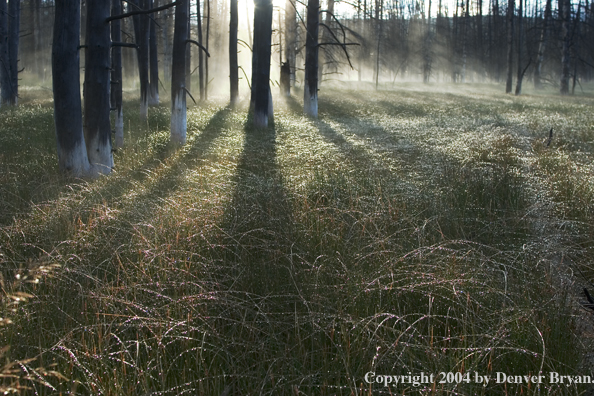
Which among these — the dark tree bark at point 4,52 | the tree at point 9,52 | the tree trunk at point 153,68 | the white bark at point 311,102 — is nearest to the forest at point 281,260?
the white bark at point 311,102

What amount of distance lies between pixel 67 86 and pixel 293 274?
495 centimetres

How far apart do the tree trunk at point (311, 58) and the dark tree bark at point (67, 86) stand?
11012 millimetres

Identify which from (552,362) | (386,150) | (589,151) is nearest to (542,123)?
(589,151)

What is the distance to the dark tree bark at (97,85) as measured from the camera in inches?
285

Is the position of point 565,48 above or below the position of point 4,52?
above

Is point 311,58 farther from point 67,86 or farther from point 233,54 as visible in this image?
point 67,86

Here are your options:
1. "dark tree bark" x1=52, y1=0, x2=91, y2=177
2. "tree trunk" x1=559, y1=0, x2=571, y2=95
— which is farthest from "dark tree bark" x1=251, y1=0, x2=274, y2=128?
"tree trunk" x1=559, y1=0, x2=571, y2=95

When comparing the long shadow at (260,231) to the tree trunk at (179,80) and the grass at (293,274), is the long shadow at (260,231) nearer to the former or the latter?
the grass at (293,274)

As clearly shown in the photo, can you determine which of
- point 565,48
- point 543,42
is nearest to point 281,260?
point 565,48

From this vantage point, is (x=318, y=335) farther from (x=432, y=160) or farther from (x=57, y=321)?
(x=432, y=160)

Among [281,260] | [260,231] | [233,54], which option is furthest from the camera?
[233,54]

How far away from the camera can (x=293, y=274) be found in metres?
3.48

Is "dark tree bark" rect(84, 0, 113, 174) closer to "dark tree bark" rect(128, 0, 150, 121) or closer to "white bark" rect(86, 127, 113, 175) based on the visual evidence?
"white bark" rect(86, 127, 113, 175)

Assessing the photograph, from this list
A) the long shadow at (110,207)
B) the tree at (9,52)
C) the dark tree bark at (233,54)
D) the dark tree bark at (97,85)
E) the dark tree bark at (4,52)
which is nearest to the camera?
the long shadow at (110,207)
